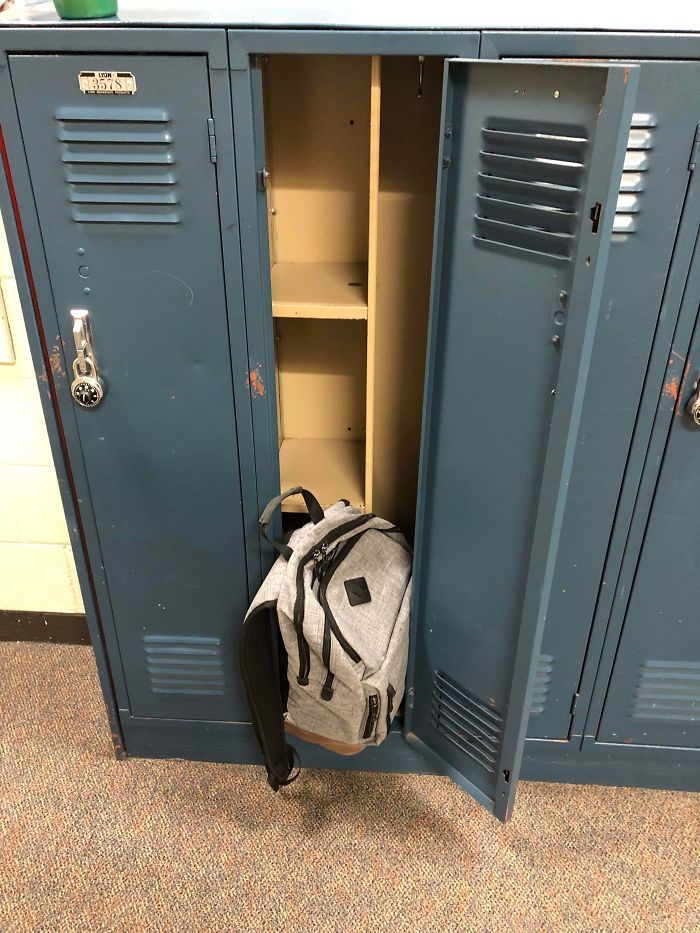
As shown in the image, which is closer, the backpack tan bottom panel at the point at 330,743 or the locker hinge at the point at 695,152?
the locker hinge at the point at 695,152

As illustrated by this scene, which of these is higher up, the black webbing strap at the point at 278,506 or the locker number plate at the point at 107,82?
the locker number plate at the point at 107,82

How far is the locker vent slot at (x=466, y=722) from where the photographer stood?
4.91ft

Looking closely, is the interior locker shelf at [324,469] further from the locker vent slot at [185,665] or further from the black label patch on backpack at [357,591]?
the locker vent slot at [185,665]

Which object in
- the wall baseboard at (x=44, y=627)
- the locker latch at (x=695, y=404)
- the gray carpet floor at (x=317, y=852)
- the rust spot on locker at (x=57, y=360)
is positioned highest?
the rust spot on locker at (x=57, y=360)

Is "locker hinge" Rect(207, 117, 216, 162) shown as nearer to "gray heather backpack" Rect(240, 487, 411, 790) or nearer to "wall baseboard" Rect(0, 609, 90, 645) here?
"gray heather backpack" Rect(240, 487, 411, 790)

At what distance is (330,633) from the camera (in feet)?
4.73

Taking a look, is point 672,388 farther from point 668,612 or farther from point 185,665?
point 185,665

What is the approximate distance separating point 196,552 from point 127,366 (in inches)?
17.7

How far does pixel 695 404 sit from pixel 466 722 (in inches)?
32.3

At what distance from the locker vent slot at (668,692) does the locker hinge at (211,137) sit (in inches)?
56.0

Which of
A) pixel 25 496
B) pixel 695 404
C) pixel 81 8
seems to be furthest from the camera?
pixel 25 496

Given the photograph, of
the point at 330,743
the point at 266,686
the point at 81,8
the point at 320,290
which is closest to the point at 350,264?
the point at 320,290

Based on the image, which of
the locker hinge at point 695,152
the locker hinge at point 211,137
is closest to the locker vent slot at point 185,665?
the locker hinge at point 211,137

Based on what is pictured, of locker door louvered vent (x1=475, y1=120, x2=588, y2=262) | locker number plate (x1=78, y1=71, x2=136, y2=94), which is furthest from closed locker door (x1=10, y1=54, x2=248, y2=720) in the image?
locker door louvered vent (x1=475, y1=120, x2=588, y2=262)
